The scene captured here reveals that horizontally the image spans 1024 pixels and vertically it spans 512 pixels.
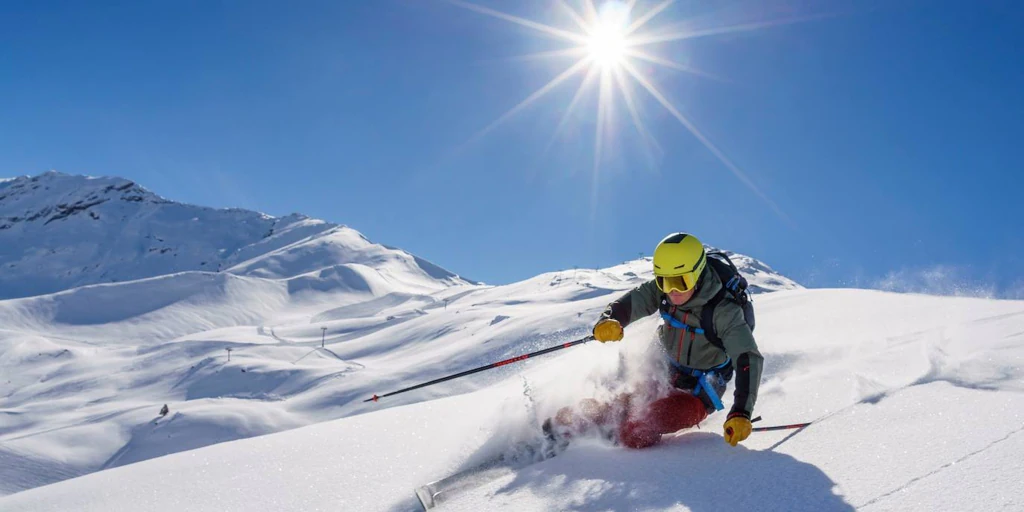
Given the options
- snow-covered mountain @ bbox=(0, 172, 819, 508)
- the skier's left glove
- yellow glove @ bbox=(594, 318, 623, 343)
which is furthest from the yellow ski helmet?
snow-covered mountain @ bbox=(0, 172, 819, 508)

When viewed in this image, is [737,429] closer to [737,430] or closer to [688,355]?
[737,430]

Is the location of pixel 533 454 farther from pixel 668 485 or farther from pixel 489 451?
pixel 668 485

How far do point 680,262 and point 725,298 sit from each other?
424 mm

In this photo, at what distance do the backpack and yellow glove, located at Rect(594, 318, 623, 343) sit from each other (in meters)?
0.73

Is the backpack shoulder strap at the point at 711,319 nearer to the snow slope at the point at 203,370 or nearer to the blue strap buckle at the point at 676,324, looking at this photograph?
the blue strap buckle at the point at 676,324

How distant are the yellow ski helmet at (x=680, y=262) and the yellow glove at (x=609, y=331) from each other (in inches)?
25.9

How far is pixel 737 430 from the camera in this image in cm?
326

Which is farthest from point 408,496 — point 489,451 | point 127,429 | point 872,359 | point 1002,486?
point 127,429

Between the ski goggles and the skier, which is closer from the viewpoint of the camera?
the skier

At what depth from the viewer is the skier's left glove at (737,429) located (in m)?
3.25

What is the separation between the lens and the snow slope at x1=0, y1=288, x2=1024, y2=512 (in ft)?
8.41

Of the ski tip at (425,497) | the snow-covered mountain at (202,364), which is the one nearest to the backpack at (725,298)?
the ski tip at (425,497)

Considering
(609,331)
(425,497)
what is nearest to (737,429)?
(609,331)

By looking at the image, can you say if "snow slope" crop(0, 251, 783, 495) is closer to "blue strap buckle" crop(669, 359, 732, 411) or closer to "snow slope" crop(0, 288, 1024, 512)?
"snow slope" crop(0, 288, 1024, 512)
